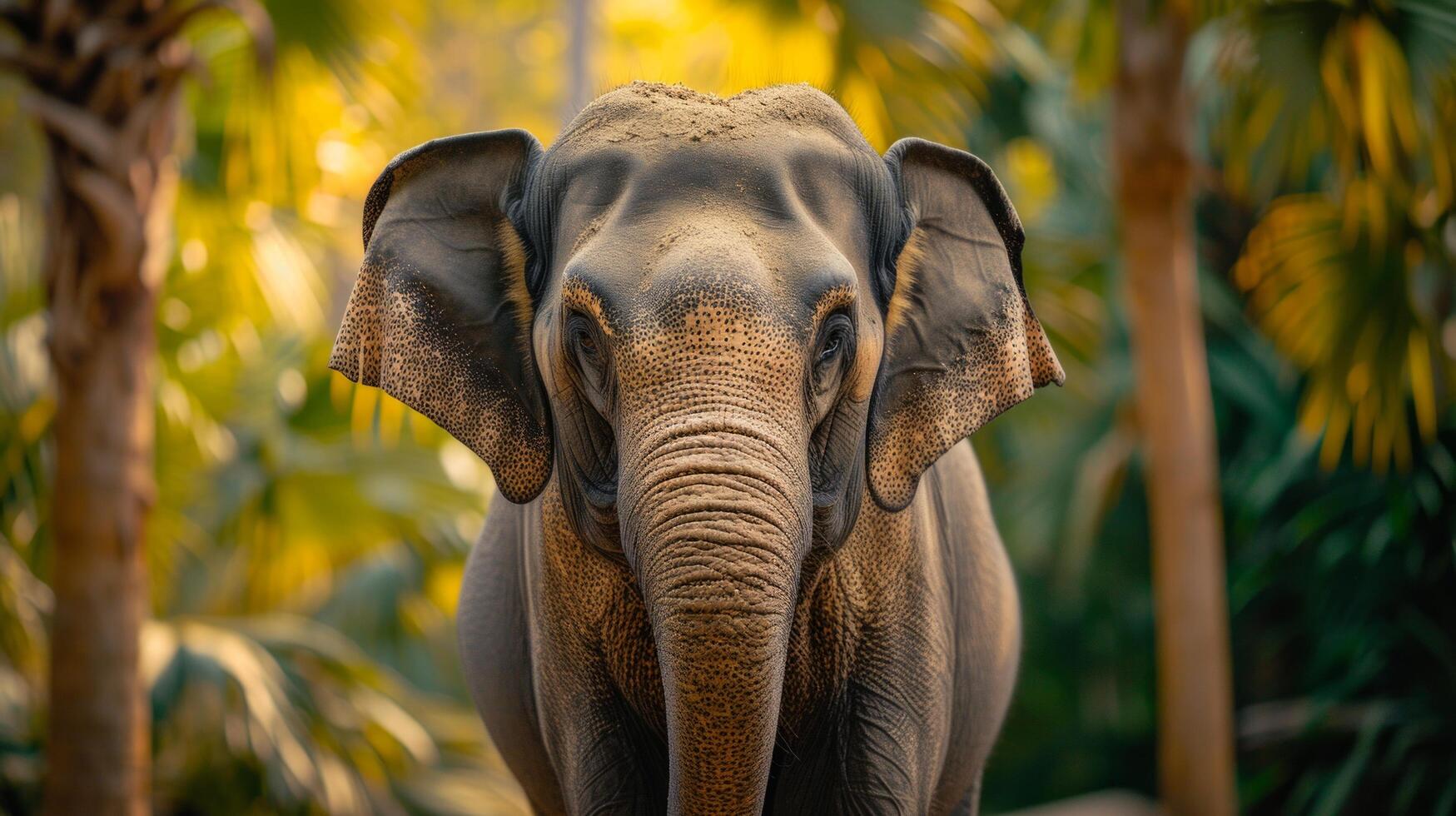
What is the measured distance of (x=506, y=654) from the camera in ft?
10.3

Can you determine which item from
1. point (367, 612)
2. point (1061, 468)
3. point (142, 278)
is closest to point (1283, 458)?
point (1061, 468)

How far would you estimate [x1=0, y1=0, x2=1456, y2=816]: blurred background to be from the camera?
6043 millimetres

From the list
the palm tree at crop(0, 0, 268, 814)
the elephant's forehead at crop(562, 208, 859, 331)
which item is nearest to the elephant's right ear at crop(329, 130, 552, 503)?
the elephant's forehead at crop(562, 208, 859, 331)

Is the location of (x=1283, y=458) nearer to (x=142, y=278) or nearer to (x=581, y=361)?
(x=142, y=278)

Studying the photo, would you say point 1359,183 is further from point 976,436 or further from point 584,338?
point 584,338

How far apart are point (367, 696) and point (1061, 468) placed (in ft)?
15.9

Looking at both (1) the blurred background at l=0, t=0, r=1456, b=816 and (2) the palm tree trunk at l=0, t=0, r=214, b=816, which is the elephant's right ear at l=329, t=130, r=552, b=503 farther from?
(2) the palm tree trunk at l=0, t=0, r=214, b=816

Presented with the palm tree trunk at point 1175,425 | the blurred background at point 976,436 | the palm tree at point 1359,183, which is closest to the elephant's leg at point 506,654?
the blurred background at point 976,436

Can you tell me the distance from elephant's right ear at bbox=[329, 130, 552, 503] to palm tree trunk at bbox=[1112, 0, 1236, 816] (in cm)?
493

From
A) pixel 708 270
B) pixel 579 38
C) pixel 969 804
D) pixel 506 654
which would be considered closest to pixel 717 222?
pixel 708 270

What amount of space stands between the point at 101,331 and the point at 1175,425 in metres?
4.46

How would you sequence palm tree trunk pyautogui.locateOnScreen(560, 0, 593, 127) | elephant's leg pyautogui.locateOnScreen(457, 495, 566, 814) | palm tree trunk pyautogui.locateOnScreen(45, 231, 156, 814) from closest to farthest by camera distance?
elephant's leg pyautogui.locateOnScreen(457, 495, 566, 814)
palm tree trunk pyautogui.locateOnScreen(45, 231, 156, 814)
palm tree trunk pyautogui.locateOnScreen(560, 0, 593, 127)

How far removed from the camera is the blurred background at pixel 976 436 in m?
6.04

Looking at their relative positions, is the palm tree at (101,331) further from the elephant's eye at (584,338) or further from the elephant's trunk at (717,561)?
the elephant's trunk at (717,561)
